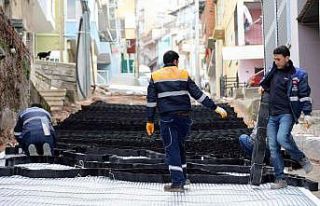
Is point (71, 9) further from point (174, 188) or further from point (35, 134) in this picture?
point (174, 188)

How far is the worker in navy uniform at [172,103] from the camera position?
23.6 feet

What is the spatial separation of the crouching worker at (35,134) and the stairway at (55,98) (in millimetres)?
11598

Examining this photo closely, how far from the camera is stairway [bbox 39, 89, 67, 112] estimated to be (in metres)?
22.4

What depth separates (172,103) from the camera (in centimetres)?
720

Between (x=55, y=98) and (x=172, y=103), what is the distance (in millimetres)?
16446

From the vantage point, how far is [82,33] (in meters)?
29.0

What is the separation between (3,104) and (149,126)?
6591mm

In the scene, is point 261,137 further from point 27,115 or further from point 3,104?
point 3,104

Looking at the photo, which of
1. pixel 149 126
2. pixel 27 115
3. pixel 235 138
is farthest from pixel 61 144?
pixel 149 126

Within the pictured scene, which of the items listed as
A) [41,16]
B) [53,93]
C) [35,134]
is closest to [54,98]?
[53,93]

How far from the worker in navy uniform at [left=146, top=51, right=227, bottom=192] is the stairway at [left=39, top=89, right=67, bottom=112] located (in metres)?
15.1

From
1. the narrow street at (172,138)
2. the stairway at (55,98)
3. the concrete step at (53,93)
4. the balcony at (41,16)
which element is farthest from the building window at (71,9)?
the concrete step at (53,93)

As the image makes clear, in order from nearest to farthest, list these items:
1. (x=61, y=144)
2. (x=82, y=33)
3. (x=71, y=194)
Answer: (x=71, y=194) → (x=61, y=144) → (x=82, y=33)

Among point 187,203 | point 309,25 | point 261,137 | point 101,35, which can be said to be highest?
point 101,35
